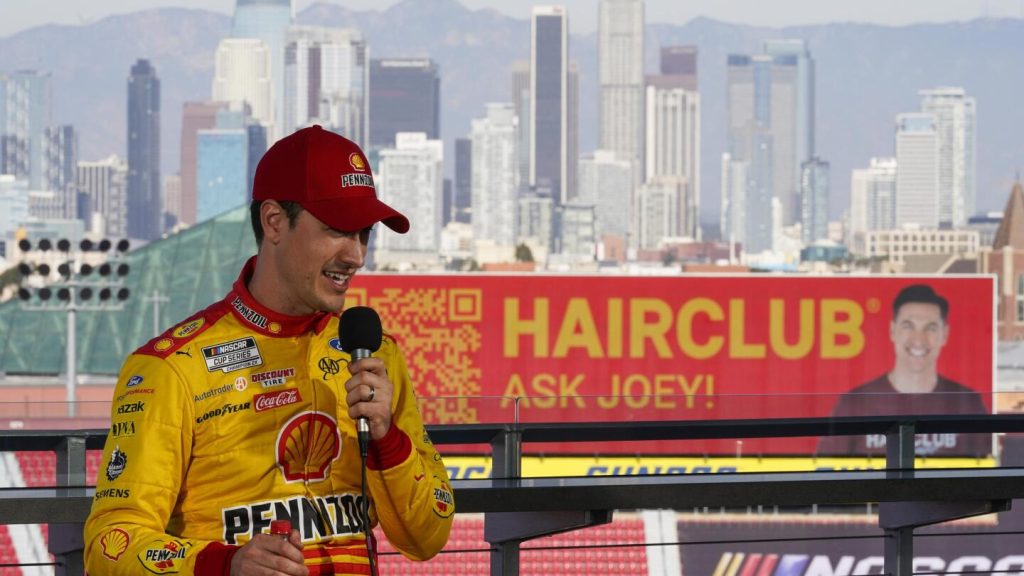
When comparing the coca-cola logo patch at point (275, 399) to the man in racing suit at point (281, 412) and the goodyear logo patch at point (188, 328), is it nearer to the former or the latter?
the man in racing suit at point (281, 412)

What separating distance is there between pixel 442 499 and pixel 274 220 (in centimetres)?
57

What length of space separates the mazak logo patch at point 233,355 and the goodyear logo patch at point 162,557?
32 centimetres

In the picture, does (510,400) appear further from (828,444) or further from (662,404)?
(828,444)

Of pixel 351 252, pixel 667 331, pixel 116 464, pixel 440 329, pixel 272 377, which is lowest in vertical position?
pixel 667 331

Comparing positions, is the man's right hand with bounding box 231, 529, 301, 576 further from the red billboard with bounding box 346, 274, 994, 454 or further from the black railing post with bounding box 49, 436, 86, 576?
the red billboard with bounding box 346, 274, 994, 454

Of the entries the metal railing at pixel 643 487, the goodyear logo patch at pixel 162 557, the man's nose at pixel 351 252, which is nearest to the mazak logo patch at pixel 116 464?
the goodyear logo patch at pixel 162 557

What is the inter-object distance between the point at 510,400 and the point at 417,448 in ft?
5.24

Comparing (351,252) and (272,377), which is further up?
(351,252)

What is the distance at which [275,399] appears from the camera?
3.01 m

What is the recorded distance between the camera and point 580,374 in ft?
159

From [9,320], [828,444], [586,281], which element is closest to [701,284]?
[586,281]

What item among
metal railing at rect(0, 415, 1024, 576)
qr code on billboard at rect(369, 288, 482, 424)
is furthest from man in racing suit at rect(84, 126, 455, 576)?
qr code on billboard at rect(369, 288, 482, 424)

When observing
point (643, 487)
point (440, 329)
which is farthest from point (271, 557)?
point (440, 329)

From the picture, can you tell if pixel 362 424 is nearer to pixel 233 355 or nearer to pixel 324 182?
pixel 233 355
